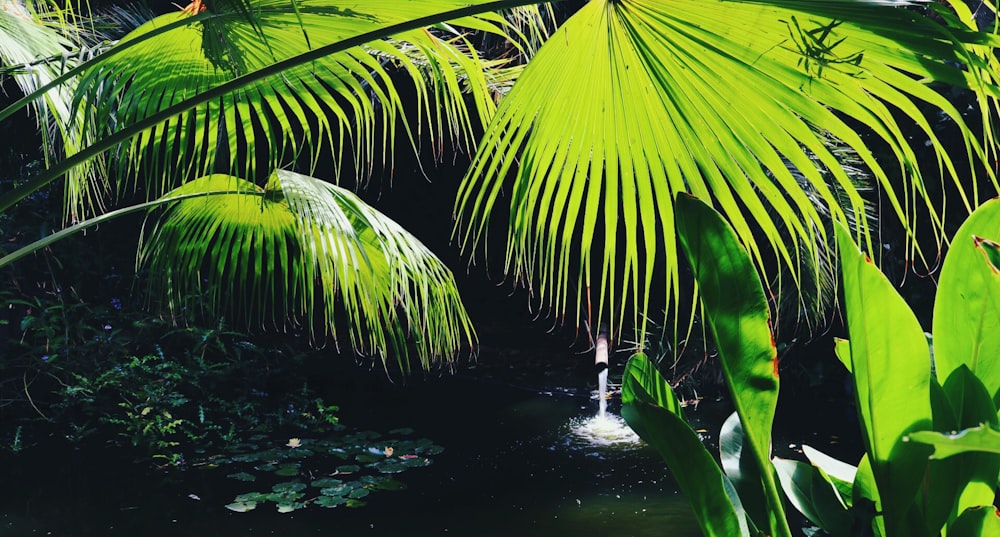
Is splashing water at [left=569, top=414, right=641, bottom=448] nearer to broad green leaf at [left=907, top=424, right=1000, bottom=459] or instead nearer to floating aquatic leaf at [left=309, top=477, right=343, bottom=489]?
floating aquatic leaf at [left=309, top=477, right=343, bottom=489]

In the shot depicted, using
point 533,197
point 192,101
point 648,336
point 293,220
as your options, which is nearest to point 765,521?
point 533,197

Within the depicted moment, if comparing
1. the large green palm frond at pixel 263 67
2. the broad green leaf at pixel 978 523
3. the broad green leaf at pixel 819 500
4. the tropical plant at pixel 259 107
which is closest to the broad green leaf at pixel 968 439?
the broad green leaf at pixel 978 523

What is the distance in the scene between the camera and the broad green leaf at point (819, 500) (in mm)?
1140

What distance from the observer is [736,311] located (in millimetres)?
978

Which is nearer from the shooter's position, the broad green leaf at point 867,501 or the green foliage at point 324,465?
the broad green leaf at point 867,501

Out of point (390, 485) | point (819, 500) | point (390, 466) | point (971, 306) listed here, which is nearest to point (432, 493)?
point (390, 485)

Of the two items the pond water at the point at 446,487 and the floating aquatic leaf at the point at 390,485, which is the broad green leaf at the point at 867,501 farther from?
the floating aquatic leaf at the point at 390,485

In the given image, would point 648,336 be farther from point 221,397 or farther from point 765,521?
point 765,521

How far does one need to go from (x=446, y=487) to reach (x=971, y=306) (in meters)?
3.11

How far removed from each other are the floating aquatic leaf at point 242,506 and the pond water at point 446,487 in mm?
25

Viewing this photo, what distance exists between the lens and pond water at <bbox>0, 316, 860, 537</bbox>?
3379mm

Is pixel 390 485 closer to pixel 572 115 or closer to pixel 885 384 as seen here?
pixel 572 115

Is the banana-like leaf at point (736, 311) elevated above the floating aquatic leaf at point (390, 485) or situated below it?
above

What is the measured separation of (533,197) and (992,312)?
2.15 ft
